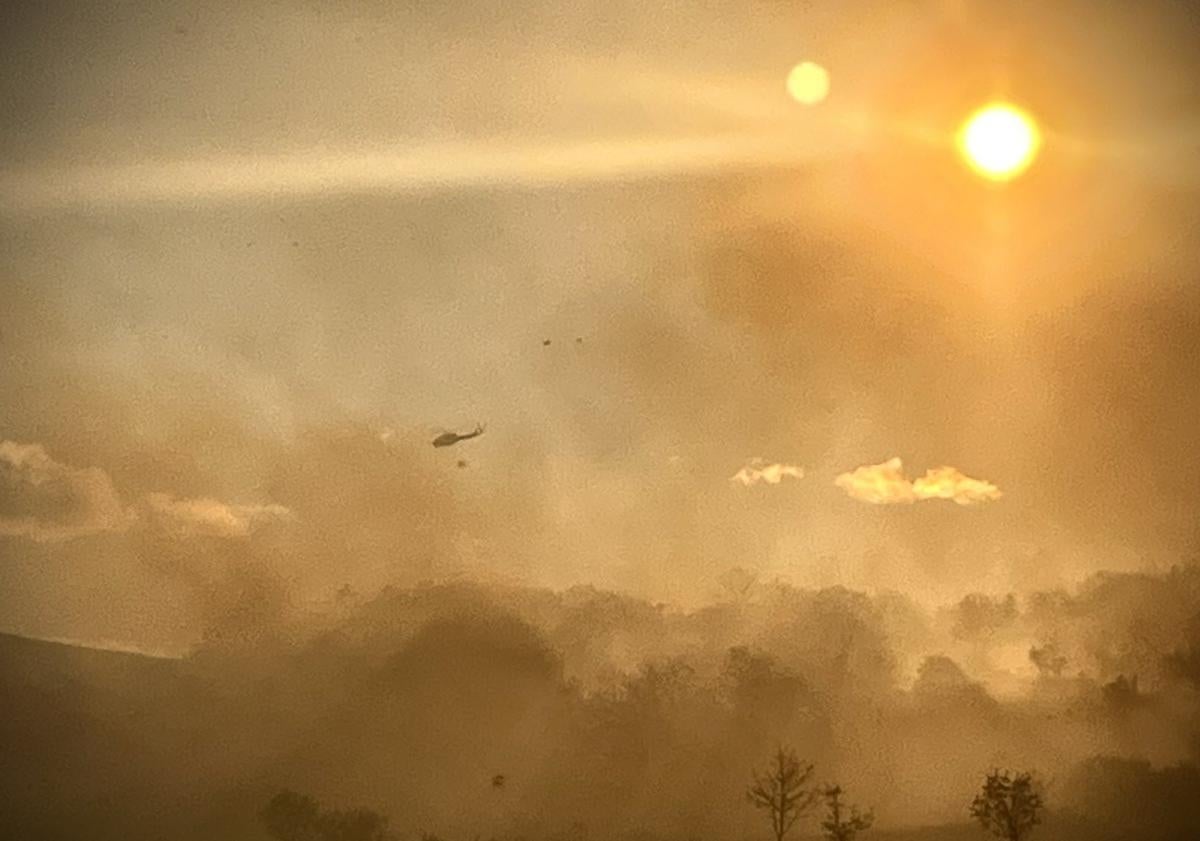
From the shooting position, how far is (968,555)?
7469 mm

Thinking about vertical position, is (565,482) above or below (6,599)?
above

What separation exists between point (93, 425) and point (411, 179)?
2.24m

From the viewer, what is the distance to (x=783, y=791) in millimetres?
7168

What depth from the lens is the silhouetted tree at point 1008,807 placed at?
713 centimetres

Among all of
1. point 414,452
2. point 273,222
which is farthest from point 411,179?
point 414,452

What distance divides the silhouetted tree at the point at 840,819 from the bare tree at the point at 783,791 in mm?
90

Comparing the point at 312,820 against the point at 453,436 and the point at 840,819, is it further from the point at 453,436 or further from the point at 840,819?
the point at 840,819

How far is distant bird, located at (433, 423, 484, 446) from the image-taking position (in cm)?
749

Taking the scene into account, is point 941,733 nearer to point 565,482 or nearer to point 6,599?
point 565,482

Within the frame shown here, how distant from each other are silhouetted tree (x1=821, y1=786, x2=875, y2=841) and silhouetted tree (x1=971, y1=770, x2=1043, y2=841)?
59 cm

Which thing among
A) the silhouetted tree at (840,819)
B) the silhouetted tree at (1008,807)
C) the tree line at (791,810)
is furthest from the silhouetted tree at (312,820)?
the silhouetted tree at (1008,807)

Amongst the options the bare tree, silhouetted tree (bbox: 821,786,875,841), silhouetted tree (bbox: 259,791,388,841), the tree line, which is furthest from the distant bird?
silhouetted tree (bbox: 821,786,875,841)

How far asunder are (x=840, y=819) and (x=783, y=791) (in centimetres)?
35

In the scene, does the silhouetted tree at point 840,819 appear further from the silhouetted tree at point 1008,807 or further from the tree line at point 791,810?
the silhouetted tree at point 1008,807
